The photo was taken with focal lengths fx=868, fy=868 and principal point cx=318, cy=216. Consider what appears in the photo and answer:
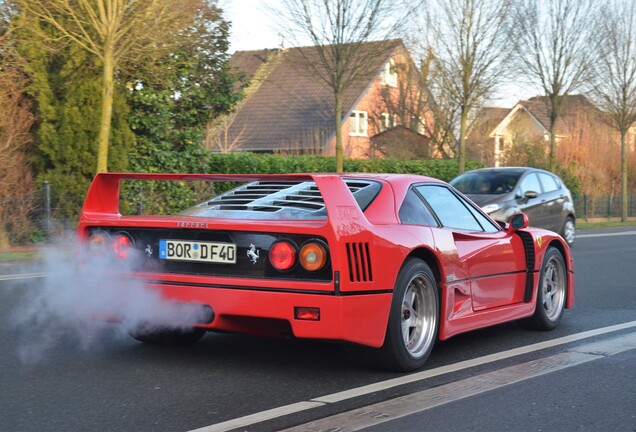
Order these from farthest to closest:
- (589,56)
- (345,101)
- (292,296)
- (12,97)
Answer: (345,101)
(589,56)
(12,97)
(292,296)

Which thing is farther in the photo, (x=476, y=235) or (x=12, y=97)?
(x=12, y=97)

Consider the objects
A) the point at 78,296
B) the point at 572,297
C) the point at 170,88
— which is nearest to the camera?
the point at 78,296

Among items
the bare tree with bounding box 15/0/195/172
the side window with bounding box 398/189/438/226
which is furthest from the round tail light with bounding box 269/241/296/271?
the bare tree with bounding box 15/0/195/172

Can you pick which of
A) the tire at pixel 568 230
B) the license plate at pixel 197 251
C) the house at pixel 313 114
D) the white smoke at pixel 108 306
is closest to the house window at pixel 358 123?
the house at pixel 313 114

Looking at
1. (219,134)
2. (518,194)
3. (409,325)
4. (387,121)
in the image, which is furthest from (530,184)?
(387,121)

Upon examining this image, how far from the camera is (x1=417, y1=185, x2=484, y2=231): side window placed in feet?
20.9

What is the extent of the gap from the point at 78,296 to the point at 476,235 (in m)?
2.93

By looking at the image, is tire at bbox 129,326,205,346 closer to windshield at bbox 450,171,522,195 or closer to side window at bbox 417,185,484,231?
side window at bbox 417,185,484,231

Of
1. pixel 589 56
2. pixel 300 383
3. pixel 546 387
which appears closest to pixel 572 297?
pixel 546 387

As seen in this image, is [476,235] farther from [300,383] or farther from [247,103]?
[247,103]

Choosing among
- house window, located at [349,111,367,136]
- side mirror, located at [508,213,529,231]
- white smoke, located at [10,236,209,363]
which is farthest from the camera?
house window, located at [349,111,367,136]

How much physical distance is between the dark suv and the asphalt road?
337 inches

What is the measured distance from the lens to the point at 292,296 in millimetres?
5125

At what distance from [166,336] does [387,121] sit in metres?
38.6
